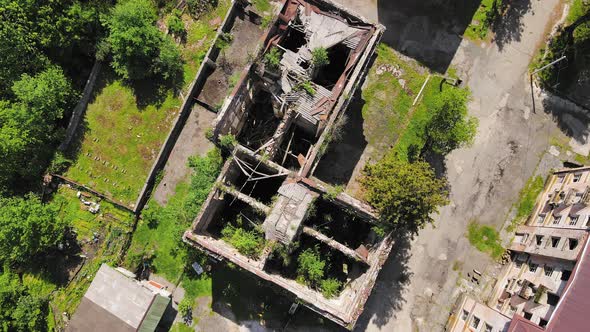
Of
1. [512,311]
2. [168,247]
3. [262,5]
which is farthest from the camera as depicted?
[262,5]

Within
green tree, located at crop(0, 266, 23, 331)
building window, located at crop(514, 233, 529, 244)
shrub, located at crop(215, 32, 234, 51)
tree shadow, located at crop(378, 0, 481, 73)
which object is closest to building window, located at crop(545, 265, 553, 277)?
building window, located at crop(514, 233, 529, 244)

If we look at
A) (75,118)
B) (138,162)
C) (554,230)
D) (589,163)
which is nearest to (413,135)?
(554,230)

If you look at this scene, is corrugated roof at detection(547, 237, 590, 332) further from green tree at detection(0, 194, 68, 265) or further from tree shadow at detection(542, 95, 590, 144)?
green tree at detection(0, 194, 68, 265)

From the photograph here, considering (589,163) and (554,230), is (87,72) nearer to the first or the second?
(554,230)

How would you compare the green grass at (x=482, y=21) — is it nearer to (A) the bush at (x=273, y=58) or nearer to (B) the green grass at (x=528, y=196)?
(B) the green grass at (x=528, y=196)

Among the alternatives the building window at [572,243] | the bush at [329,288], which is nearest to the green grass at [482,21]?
the building window at [572,243]

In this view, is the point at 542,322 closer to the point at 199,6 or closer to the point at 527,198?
the point at 527,198

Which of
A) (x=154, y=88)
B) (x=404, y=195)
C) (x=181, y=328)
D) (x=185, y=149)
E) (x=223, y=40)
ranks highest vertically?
(x=223, y=40)

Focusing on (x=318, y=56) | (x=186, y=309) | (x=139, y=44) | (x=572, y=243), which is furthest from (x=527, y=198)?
(x=139, y=44)
